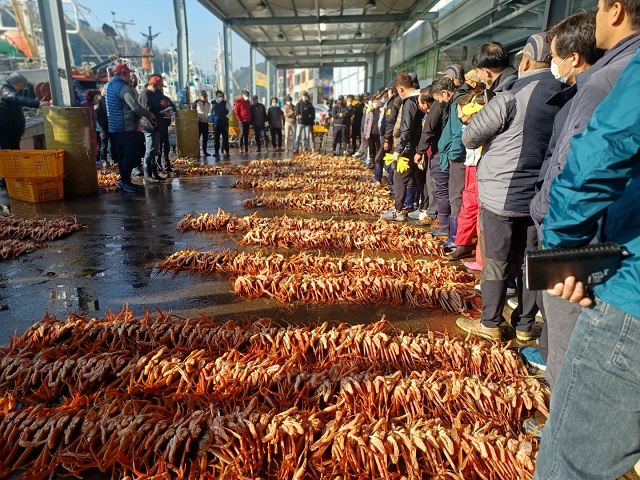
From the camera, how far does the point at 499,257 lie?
3451 millimetres

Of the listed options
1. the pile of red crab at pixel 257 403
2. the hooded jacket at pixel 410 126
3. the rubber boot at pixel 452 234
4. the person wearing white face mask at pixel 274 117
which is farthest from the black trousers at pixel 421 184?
the person wearing white face mask at pixel 274 117

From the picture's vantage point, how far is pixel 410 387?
Answer: 270 centimetres

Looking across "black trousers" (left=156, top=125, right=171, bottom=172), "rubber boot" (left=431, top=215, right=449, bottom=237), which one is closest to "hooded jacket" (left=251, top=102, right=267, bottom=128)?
"black trousers" (left=156, top=125, right=171, bottom=172)

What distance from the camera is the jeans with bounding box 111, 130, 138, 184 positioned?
912cm

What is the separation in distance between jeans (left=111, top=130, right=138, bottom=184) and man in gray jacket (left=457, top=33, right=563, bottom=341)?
7772mm

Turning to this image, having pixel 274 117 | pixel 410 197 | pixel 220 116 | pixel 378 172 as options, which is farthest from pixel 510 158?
pixel 274 117

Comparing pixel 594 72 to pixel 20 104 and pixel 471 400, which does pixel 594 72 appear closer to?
pixel 471 400

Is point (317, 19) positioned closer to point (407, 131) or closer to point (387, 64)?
point (387, 64)

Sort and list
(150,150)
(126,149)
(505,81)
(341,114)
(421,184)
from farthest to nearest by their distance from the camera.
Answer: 1. (341,114)
2. (150,150)
3. (126,149)
4. (421,184)
5. (505,81)

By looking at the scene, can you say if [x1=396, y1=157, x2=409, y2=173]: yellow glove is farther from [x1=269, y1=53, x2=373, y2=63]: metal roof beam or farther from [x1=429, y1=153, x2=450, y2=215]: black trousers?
[x1=269, y1=53, x2=373, y2=63]: metal roof beam

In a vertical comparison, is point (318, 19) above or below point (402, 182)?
above

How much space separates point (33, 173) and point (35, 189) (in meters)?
0.31

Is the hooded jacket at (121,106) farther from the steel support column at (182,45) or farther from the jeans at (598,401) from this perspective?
the jeans at (598,401)

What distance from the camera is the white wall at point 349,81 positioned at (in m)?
42.5
